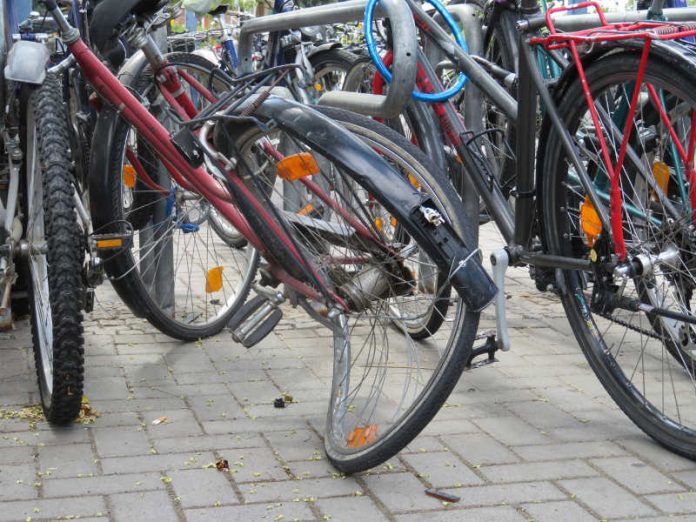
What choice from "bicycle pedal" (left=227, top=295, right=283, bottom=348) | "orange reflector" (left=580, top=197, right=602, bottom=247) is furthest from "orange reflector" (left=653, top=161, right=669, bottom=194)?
"bicycle pedal" (left=227, top=295, right=283, bottom=348)

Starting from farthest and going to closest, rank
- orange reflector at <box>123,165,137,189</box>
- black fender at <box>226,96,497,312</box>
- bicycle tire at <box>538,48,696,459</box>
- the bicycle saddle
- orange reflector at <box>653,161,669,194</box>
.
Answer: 1. orange reflector at <box>123,165,137,189</box>
2. the bicycle saddle
3. orange reflector at <box>653,161,669,194</box>
4. bicycle tire at <box>538,48,696,459</box>
5. black fender at <box>226,96,497,312</box>

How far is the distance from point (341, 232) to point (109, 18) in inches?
43.0

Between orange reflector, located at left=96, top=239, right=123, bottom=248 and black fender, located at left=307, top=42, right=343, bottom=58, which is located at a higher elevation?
black fender, located at left=307, top=42, right=343, bottom=58

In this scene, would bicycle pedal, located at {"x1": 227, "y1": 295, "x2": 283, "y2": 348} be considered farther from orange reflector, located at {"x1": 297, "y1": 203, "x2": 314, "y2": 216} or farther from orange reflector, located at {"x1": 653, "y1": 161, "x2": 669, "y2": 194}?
orange reflector, located at {"x1": 653, "y1": 161, "x2": 669, "y2": 194}

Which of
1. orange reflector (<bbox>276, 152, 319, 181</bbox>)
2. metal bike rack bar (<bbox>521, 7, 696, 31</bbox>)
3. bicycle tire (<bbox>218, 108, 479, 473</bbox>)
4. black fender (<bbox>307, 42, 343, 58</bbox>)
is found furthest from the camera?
black fender (<bbox>307, 42, 343, 58</bbox>)

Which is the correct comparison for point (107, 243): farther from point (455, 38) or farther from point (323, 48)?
point (323, 48)

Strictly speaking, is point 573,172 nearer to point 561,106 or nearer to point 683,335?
point 561,106

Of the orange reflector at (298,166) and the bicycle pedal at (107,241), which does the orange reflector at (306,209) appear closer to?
the orange reflector at (298,166)

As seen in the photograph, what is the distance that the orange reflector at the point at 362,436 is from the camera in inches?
131

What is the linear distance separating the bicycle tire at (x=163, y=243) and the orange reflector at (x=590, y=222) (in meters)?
1.52

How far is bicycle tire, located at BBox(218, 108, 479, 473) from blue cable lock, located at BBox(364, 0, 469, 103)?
48 centimetres

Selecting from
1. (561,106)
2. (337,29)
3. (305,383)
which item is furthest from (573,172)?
(337,29)

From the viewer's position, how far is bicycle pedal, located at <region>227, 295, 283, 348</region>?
3.65 m

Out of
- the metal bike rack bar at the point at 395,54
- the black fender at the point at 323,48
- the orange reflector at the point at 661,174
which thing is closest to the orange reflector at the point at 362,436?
the metal bike rack bar at the point at 395,54
